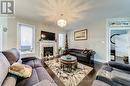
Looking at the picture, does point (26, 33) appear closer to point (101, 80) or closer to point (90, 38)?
point (90, 38)

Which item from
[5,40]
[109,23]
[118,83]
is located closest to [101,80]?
[118,83]

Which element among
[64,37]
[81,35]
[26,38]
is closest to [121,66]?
[81,35]

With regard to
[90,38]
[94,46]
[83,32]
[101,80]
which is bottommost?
[101,80]

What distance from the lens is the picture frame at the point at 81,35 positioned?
680 cm

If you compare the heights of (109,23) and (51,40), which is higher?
(109,23)

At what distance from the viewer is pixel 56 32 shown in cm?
782

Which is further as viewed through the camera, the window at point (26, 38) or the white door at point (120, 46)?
the white door at point (120, 46)

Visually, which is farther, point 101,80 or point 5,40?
point 5,40

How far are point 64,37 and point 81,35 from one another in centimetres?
215

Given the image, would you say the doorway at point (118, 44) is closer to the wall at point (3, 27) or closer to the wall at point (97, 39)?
the wall at point (97, 39)

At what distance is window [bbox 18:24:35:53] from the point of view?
557cm

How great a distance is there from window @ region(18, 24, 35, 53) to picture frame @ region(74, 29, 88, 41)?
345 cm

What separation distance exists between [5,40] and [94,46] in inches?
202

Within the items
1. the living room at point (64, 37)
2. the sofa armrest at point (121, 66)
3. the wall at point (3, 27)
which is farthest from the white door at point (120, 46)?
the wall at point (3, 27)
